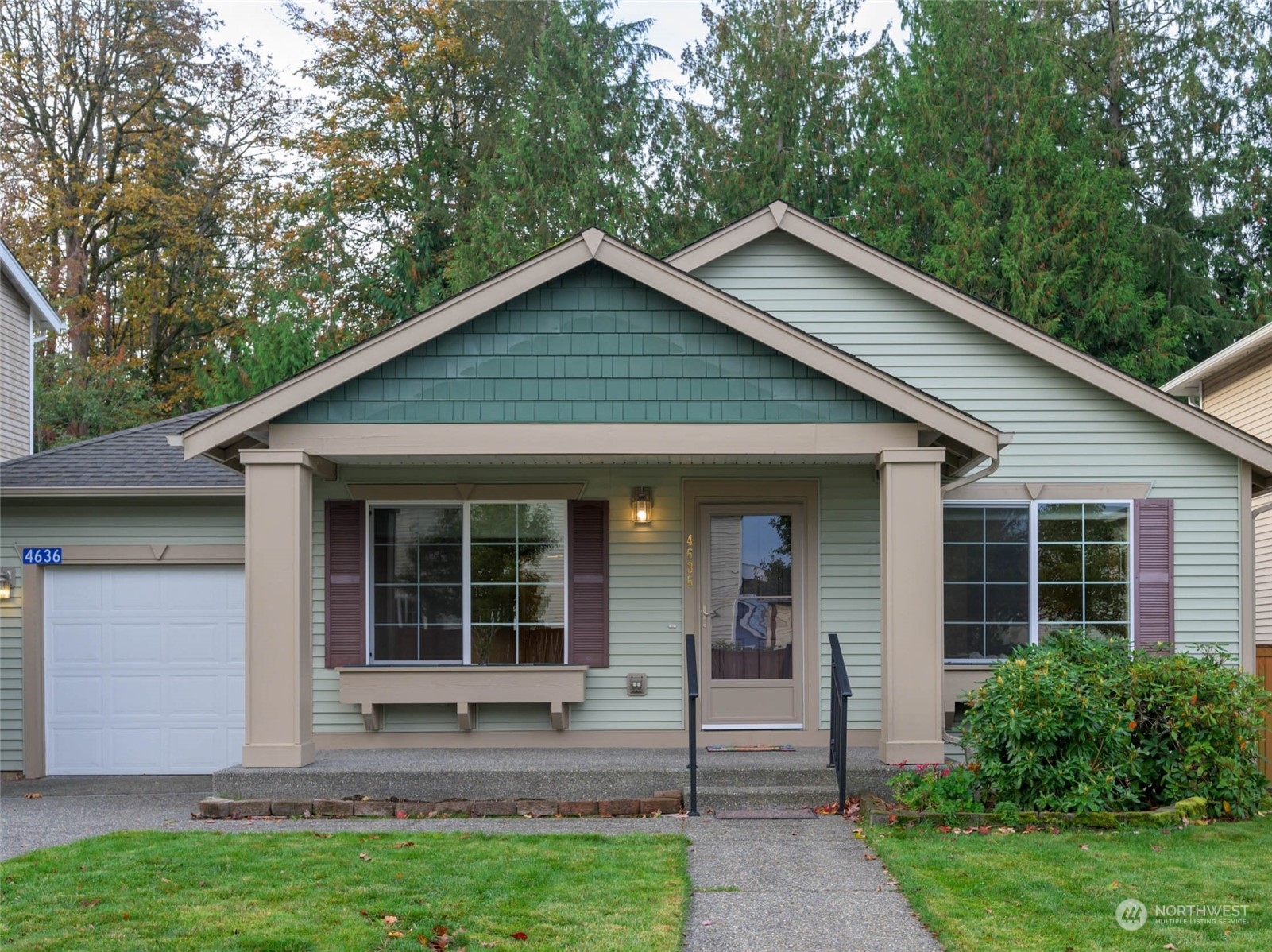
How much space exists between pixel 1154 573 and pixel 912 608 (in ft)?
Result: 9.58

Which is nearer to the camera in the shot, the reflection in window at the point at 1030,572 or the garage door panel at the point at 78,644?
the reflection in window at the point at 1030,572

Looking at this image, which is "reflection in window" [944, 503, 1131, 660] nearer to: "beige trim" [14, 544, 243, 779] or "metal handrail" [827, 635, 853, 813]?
"metal handrail" [827, 635, 853, 813]

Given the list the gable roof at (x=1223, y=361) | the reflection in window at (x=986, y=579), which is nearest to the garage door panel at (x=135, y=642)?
the reflection in window at (x=986, y=579)

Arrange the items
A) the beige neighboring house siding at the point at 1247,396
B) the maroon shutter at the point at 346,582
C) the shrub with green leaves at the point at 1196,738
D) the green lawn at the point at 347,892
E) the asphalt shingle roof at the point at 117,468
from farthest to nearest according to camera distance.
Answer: the beige neighboring house siding at the point at 1247,396 < the asphalt shingle roof at the point at 117,468 < the maroon shutter at the point at 346,582 < the shrub with green leaves at the point at 1196,738 < the green lawn at the point at 347,892

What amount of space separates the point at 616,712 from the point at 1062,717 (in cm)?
392

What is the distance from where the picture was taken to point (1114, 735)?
828 cm

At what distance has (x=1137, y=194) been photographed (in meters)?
23.9

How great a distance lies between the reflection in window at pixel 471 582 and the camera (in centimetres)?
1070

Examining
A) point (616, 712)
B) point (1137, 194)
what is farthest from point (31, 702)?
point (1137, 194)

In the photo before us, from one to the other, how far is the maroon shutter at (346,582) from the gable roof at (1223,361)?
10061 mm

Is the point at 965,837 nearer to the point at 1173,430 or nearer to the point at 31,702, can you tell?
the point at 1173,430

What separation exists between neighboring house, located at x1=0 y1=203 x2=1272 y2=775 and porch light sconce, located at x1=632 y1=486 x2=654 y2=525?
27 mm

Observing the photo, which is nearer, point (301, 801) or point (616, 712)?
point (301, 801)

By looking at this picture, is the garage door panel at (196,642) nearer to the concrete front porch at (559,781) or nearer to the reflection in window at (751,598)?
the concrete front porch at (559,781)
